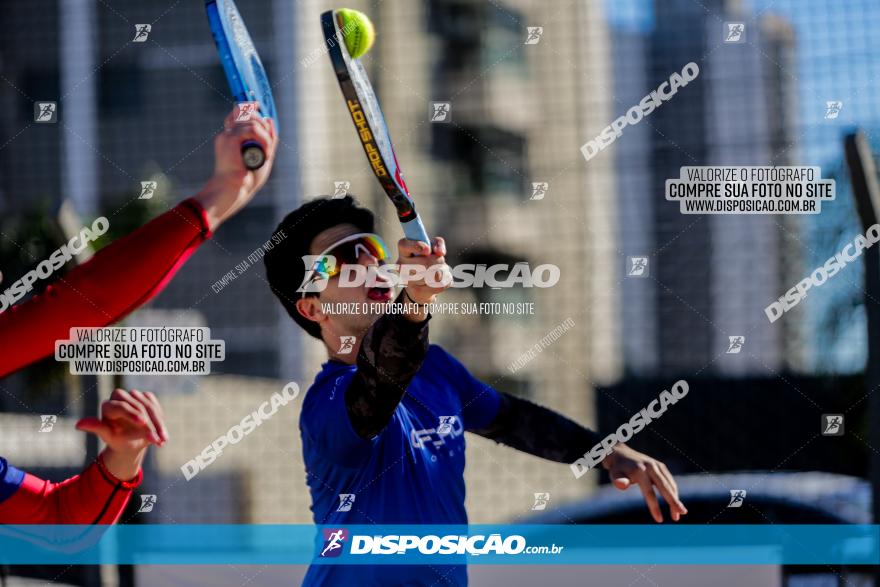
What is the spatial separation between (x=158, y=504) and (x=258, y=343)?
8.12 feet

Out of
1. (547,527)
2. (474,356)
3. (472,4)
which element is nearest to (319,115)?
(547,527)

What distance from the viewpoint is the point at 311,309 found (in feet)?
12.2

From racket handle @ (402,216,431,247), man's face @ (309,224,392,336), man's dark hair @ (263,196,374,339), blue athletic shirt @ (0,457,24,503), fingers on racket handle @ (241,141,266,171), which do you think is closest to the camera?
racket handle @ (402,216,431,247)

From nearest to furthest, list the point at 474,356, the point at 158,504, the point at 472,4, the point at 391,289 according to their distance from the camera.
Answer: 1. the point at 391,289
2. the point at 158,504
3. the point at 474,356
4. the point at 472,4

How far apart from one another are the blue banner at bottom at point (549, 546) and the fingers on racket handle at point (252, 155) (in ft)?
4.41

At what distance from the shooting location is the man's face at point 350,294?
3.61 meters

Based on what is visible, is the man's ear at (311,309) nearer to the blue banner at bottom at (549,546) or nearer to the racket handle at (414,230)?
the racket handle at (414,230)

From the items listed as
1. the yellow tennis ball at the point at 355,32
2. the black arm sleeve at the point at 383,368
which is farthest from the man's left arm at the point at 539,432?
the yellow tennis ball at the point at 355,32

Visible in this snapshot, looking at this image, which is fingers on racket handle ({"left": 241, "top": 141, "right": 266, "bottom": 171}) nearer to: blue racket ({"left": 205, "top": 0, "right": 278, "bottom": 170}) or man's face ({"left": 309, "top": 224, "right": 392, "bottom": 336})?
blue racket ({"left": 205, "top": 0, "right": 278, "bottom": 170})

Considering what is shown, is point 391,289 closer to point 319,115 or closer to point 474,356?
point 319,115

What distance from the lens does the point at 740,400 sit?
259 inches

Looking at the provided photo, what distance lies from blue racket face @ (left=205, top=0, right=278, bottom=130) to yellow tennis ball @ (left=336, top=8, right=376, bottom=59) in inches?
26.3

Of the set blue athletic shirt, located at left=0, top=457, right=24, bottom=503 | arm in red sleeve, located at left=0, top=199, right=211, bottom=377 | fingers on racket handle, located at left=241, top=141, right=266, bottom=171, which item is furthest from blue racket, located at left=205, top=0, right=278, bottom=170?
blue athletic shirt, located at left=0, top=457, right=24, bottom=503

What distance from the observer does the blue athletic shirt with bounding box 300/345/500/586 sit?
3.30 meters
